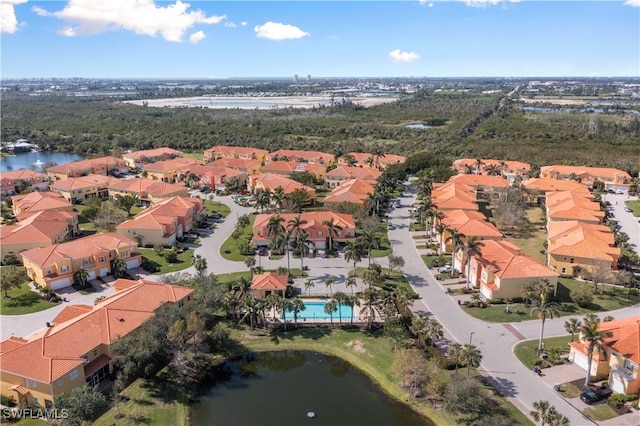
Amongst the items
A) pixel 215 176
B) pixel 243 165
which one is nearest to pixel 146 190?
pixel 215 176

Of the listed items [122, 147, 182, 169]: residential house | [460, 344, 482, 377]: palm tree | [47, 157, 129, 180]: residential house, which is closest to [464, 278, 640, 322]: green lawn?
[460, 344, 482, 377]: palm tree

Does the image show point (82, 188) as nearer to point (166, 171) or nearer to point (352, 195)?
point (166, 171)

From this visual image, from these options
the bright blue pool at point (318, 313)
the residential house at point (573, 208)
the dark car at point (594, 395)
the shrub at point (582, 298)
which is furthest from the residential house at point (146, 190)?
→ the dark car at point (594, 395)

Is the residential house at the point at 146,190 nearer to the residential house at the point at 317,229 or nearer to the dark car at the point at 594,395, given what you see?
the residential house at the point at 317,229

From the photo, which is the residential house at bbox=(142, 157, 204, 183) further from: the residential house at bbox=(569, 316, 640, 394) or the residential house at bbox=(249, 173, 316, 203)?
the residential house at bbox=(569, 316, 640, 394)

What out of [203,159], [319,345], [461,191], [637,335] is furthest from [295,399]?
[203,159]

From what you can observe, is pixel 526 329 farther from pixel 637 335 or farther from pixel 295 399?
pixel 295 399
